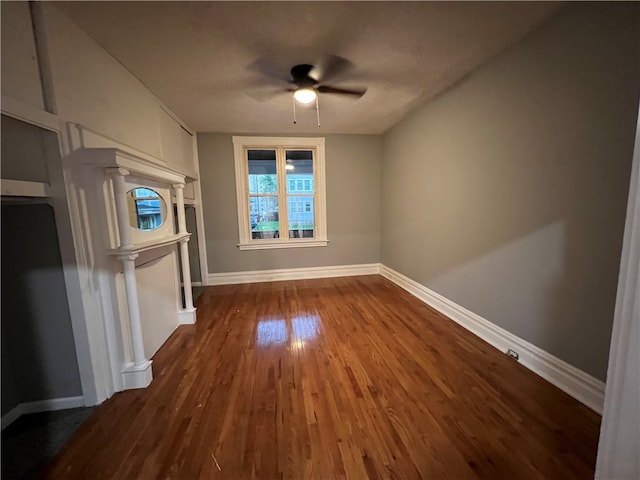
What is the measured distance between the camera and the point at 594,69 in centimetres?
155

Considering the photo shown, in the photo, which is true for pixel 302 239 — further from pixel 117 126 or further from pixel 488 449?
pixel 488 449

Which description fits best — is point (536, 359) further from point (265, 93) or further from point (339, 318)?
point (265, 93)

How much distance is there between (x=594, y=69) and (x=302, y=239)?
3.80 metres

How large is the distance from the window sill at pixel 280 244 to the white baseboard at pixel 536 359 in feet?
7.06

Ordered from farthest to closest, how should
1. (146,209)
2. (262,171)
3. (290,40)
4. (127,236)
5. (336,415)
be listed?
(262,171), (146,209), (290,40), (127,236), (336,415)

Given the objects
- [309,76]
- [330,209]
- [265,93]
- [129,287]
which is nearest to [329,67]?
[309,76]

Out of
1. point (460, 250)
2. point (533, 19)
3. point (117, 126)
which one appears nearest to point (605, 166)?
point (533, 19)

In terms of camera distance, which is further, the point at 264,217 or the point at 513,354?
the point at 264,217

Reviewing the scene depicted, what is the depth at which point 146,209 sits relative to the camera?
2.32 meters

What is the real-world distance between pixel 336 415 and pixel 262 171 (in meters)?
3.81

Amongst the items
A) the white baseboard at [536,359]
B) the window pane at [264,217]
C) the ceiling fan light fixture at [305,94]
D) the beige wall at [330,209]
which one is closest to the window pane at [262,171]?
the window pane at [264,217]

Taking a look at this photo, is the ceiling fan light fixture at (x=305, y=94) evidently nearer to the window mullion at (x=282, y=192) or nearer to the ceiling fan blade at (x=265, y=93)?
the ceiling fan blade at (x=265, y=93)

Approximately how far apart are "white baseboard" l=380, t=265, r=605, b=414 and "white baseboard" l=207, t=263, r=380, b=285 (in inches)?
70.7

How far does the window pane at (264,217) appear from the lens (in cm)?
457
